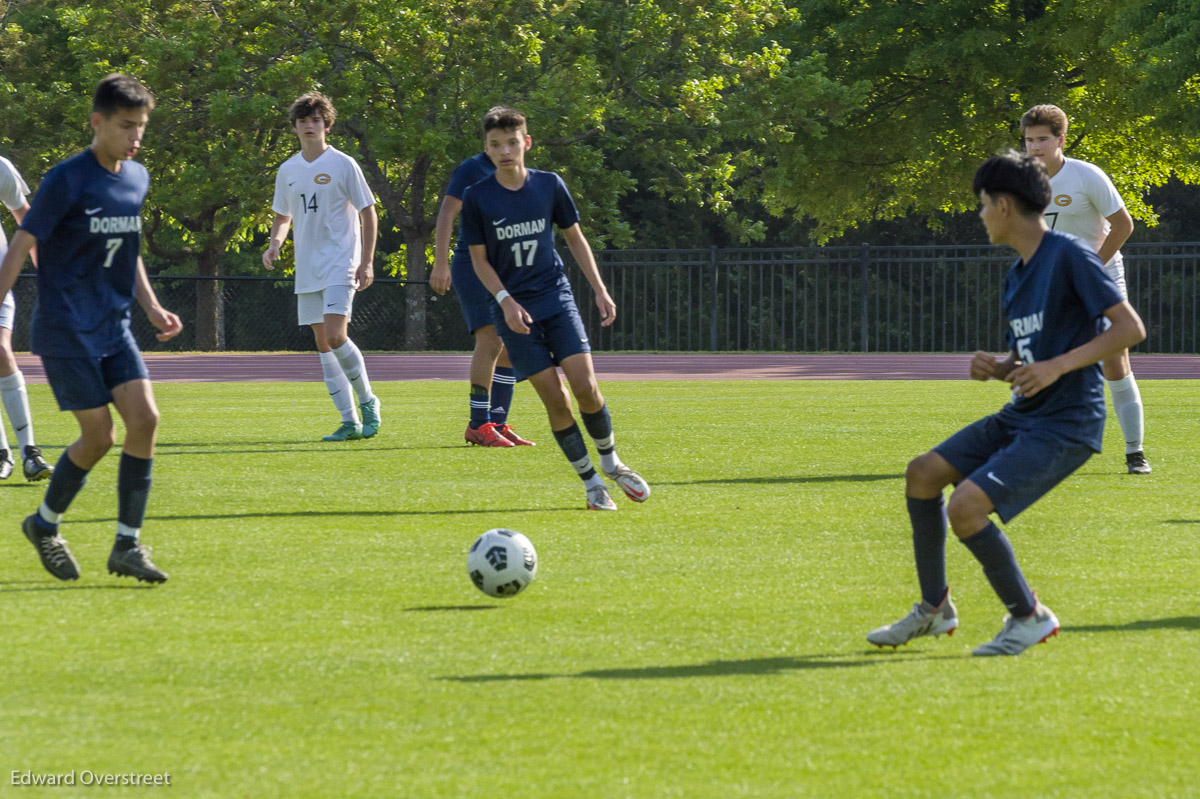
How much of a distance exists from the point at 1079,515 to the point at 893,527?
3.37 feet

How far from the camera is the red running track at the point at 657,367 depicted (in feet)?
76.1

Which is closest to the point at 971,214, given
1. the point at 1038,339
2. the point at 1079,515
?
the point at 1079,515

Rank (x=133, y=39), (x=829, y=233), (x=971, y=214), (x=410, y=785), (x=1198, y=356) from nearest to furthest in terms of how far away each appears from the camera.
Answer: (x=410, y=785)
(x=1198, y=356)
(x=133, y=39)
(x=829, y=233)
(x=971, y=214)

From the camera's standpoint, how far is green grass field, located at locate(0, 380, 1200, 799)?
3.42 meters

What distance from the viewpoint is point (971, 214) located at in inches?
1741

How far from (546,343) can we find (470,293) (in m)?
2.62

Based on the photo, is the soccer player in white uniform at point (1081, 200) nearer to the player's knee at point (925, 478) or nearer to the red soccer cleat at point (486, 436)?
the red soccer cleat at point (486, 436)

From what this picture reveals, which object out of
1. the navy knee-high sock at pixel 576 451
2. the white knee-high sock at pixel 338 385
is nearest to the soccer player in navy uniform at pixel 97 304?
the navy knee-high sock at pixel 576 451

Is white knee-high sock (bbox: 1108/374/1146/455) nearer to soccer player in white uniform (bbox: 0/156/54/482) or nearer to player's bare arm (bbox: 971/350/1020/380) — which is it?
player's bare arm (bbox: 971/350/1020/380)

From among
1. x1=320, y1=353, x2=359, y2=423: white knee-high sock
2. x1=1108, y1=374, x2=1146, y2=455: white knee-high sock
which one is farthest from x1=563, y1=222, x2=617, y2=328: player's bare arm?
x1=320, y1=353, x2=359, y2=423: white knee-high sock

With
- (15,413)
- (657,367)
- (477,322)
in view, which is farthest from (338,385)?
(657,367)

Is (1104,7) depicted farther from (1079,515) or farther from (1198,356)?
(1079,515)

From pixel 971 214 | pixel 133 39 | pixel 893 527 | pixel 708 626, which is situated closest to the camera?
pixel 708 626

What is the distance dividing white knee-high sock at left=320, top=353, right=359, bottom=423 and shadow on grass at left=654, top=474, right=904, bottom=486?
142 inches
